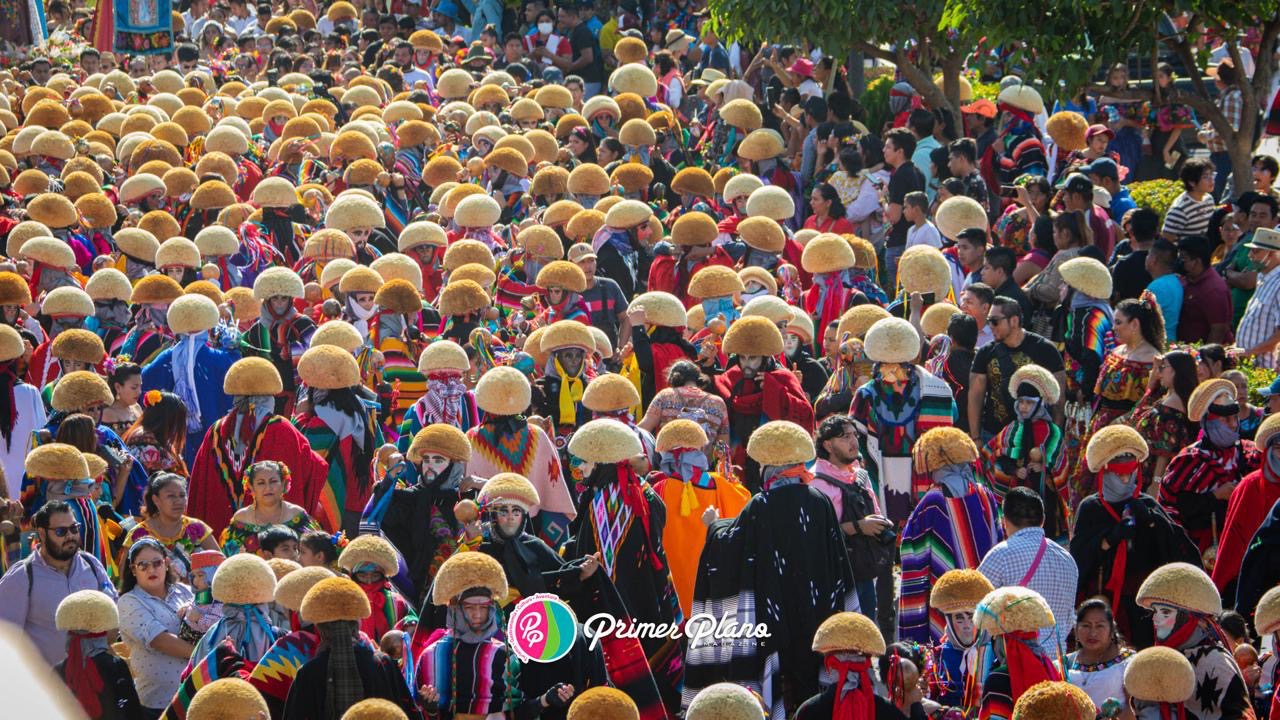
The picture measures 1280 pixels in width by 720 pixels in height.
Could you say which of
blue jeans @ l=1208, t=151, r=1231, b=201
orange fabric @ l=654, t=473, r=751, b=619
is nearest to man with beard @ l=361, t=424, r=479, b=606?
orange fabric @ l=654, t=473, r=751, b=619

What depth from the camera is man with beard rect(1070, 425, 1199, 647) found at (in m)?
7.51

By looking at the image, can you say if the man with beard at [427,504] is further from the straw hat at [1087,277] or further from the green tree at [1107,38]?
the green tree at [1107,38]

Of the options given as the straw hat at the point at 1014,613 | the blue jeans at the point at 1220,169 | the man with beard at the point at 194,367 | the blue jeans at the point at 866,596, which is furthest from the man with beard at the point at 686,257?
the straw hat at the point at 1014,613

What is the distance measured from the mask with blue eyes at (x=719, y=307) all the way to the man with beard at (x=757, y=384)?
1.23 meters

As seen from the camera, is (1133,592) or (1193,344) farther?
(1193,344)

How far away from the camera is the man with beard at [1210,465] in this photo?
8.16 meters

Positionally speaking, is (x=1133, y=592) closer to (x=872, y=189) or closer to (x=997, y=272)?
(x=997, y=272)

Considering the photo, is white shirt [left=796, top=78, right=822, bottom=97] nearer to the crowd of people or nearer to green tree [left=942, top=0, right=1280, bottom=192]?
the crowd of people

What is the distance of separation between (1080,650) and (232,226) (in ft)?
27.9

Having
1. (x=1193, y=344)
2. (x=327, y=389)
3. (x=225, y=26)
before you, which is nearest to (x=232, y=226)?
(x=327, y=389)

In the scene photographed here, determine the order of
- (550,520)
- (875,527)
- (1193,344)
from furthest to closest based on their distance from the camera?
(1193,344), (550,520), (875,527)

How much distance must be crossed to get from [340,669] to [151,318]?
542 cm

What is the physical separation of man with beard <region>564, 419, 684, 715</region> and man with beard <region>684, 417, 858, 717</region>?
0.54 meters

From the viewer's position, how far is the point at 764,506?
7.10 metres
